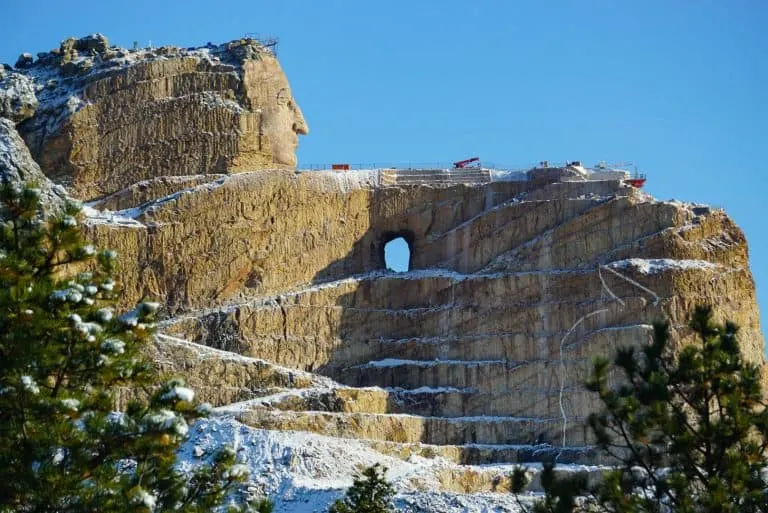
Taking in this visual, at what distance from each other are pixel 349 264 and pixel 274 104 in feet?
26.4

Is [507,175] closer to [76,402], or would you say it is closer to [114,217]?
[114,217]

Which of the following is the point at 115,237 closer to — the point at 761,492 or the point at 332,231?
the point at 332,231

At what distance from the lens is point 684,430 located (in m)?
32.6

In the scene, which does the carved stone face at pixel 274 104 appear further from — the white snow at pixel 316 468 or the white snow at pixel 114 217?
the white snow at pixel 316 468

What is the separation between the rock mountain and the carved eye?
0.45 feet

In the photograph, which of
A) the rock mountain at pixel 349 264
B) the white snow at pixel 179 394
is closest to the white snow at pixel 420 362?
the rock mountain at pixel 349 264

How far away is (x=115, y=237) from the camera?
253 feet

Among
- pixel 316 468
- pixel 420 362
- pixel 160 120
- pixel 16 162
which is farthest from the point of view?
pixel 160 120

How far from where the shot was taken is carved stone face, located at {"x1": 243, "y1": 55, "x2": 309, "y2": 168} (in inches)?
3253

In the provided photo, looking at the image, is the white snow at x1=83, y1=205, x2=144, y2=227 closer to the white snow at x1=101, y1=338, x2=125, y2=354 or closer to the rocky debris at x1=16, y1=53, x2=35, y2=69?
the rocky debris at x1=16, y1=53, x2=35, y2=69

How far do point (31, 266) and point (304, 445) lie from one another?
3662cm

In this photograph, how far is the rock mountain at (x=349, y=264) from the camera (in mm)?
72312

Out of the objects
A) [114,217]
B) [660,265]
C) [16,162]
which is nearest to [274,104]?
[114,217]

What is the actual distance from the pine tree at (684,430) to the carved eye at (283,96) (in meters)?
51.1
